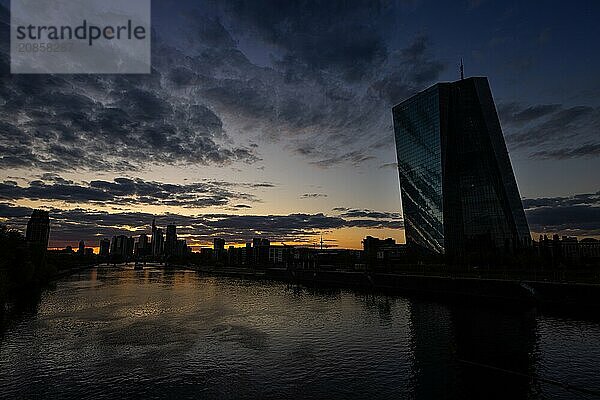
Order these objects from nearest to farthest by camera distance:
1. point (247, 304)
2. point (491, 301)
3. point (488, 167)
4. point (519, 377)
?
point (519, 377) < point (491, 301) < point (247, 304) < point (488, 167)

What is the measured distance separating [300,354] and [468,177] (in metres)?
159

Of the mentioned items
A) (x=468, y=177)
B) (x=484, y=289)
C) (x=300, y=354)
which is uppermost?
(x=468, y=177)

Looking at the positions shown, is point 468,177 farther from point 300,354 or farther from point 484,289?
point 300,354

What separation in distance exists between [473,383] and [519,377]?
15.9ft

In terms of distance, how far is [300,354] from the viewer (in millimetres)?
44438

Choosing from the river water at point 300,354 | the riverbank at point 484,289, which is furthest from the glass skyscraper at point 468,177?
the river water at point 300,354

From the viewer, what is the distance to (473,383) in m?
34.7

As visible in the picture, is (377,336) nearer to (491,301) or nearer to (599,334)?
(599,334)

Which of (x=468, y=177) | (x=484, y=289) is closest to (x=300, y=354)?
(x=484, y=289)

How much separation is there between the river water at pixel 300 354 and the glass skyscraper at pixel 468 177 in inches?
4451

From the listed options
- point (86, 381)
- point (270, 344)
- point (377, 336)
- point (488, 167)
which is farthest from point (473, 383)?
point (488, 167)

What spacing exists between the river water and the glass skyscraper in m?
113

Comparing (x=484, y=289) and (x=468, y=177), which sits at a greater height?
(x=468, y=177)

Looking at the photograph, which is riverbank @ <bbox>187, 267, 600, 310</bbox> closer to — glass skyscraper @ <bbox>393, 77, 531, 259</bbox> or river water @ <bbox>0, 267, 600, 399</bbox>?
river water @ <bbox>0, 267, 600, 399</bbox>
